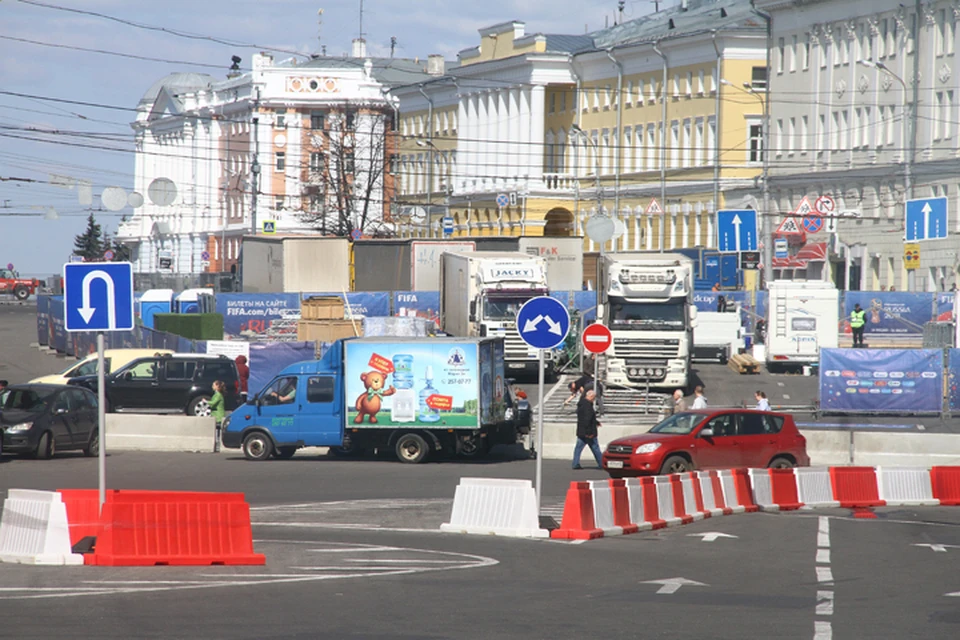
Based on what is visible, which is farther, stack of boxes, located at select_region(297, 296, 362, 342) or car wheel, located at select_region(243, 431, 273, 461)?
stack of boxes, located at select_region(297, 296, 362, 342)

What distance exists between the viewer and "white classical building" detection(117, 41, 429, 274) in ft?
425

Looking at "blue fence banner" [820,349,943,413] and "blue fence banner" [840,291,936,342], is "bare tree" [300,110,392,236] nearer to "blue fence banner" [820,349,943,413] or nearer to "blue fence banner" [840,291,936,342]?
"blue fence banner" [840,291,936,342]

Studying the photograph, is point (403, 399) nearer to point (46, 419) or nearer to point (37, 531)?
point (46, 419)

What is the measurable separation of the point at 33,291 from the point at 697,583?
10169 cm

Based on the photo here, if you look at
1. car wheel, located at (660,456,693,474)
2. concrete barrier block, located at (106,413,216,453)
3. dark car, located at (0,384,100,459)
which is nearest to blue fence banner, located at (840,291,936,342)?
concrete barrier block, located at (106,413,216,453)

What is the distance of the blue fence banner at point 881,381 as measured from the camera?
38.4m

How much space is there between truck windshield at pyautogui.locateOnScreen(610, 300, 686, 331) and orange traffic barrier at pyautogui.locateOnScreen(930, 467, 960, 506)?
1513 centimetres

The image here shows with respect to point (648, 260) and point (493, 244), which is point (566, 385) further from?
point (493, 244)

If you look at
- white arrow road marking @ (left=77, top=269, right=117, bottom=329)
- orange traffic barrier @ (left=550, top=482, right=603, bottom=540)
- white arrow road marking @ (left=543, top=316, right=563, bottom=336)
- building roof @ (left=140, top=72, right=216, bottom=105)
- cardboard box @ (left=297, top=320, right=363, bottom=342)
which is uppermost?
building roof @ (left=140, top=72, right=216, bottom=105)

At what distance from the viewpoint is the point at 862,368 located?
1528 inches

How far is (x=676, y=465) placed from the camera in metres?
27.1

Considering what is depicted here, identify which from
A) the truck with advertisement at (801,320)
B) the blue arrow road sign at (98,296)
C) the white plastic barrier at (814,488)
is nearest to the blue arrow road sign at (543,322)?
the blue arrow road sign at (98,296)

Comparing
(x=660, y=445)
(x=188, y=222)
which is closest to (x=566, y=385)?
(x=660, y=445)

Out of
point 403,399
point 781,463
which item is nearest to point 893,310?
point 781,463
